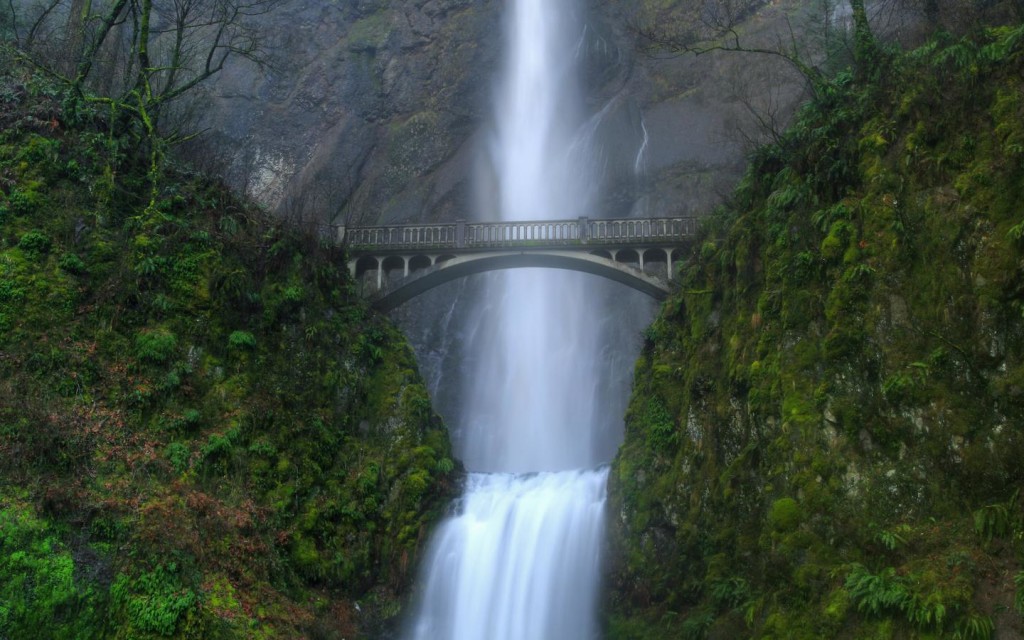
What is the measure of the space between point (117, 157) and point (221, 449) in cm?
856

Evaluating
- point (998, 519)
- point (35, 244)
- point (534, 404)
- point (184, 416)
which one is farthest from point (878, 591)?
A: point (534, 404)

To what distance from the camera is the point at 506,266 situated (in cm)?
2700

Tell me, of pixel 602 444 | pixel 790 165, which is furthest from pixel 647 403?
pixel 602 444

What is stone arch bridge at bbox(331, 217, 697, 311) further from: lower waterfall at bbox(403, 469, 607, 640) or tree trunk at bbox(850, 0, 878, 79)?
tree trunk at bbox(850, 0, 878, 79)

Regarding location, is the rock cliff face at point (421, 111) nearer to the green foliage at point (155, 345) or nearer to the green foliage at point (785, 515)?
the green foliage at point (155, 345)

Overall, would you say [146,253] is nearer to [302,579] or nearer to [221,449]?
[221,449]

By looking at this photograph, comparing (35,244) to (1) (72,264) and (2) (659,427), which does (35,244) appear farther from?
(2) (659,427)

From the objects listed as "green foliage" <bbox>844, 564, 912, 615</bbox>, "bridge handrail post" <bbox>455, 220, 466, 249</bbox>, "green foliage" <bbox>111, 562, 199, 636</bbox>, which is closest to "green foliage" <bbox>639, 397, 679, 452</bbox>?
"green foliage" <bbox>844, 564, 912, 615</bbox>

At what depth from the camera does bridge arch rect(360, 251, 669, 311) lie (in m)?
25.4

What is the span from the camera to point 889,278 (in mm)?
13891

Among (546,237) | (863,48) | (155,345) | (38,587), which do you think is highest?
(863,48)

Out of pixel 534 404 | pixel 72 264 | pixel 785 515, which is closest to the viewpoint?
pixel 785 515

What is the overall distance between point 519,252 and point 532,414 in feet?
Answer: 34.4

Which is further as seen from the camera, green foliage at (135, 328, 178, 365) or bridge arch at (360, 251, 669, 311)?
bridge arch at (360, 251, 669, 311)
